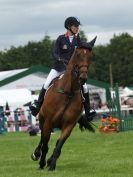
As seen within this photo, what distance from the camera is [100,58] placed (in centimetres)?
12544

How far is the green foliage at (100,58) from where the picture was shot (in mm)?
117050

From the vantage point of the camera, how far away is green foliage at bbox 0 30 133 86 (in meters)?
117

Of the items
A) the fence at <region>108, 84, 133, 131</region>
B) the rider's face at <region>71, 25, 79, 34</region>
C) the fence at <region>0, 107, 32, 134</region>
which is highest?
the rider's face at <region>71, 25, 79, 34</region>

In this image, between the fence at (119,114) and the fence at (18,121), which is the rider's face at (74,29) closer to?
the fence at (119,114)

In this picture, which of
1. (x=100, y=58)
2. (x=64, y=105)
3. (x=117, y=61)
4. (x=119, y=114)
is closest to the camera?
(x=64, y=105)

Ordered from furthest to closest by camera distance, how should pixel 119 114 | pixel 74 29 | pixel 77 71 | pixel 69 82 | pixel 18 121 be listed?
pixel 18 121 < pixel 119 114 < pixel 74 29 < pixel 69 82 < pixel 77 71

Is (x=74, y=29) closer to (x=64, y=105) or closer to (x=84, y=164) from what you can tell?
(x=64, y=105)

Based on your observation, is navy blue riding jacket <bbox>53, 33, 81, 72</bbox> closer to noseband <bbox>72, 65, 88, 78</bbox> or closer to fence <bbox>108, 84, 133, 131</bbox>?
noseband <bbox>72, 65, 88, 78</bbox>

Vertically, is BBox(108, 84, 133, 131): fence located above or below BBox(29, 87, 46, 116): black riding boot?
below

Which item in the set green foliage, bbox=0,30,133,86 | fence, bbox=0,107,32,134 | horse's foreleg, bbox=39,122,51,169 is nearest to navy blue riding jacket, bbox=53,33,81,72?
horse's foreleg, bbox=39,122,51,169

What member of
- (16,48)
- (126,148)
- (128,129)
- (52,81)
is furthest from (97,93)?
(16,48)

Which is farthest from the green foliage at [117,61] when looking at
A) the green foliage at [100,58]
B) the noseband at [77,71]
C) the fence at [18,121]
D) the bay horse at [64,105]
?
the noseband at [77,71]

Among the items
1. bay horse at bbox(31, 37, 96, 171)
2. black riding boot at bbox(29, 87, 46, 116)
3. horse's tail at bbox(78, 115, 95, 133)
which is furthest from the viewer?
horse's tail at bbox(78, 115, 95, 133)

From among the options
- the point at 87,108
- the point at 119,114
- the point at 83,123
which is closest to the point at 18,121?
the point at 119,114
